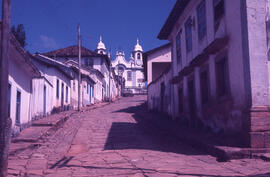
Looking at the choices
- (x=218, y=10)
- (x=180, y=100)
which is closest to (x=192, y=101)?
(x=180, y=100)

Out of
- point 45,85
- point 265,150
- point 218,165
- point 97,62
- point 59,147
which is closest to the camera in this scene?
point 218,165

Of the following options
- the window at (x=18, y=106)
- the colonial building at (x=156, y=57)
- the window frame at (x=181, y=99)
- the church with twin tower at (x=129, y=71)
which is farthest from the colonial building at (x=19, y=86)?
the church with twin tower at (x=129, y=71)

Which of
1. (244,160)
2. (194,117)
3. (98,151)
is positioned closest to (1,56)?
(98,151)

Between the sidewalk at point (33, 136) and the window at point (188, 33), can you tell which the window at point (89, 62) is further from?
the window at point (188, 33)

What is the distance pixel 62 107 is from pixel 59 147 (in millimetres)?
13708

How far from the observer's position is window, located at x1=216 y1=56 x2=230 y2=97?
9.89m

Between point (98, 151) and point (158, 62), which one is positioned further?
point (158, 62)

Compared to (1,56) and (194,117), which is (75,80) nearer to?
(194,117)

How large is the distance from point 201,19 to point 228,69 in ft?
12.4

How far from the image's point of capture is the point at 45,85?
17.7 meters

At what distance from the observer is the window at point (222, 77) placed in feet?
32.4

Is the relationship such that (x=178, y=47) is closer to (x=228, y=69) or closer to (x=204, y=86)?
(x=204, y=86)

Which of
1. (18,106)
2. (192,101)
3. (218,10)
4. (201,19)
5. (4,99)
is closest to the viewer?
(4,99)

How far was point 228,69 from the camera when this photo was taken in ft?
31.1
